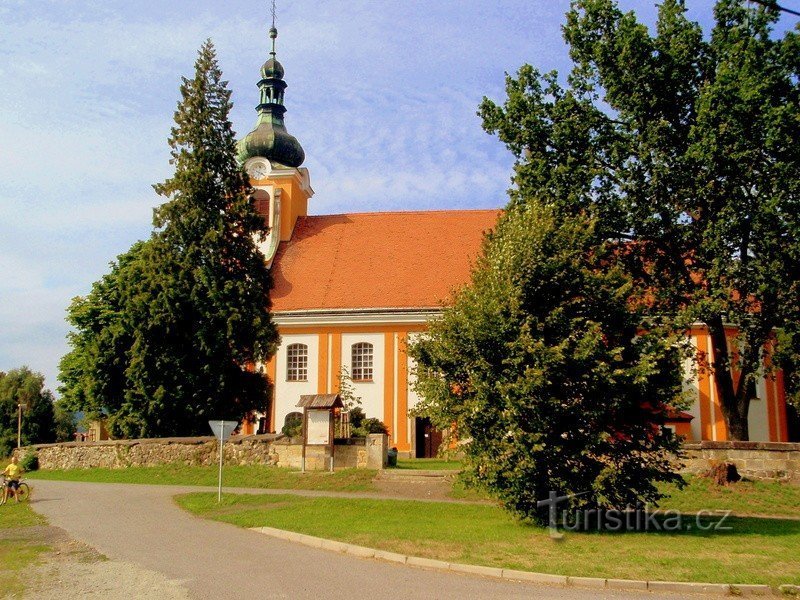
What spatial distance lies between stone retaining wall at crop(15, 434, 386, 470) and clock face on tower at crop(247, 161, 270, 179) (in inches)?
718

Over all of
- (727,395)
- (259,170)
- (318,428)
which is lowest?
(318,428)

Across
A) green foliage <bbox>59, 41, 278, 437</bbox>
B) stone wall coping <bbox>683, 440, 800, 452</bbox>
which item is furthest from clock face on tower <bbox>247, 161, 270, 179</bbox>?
stone wall coping <bbox>683, 440, 800, 452</bbox>

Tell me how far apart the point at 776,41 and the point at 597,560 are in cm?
1709

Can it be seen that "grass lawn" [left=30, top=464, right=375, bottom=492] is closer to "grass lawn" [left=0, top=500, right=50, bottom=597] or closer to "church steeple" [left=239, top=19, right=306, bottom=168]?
A: "grass lawn" [left=0, top=500, right=50, bottom=597]

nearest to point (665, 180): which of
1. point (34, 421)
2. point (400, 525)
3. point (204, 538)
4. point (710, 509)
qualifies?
point (710, 509)

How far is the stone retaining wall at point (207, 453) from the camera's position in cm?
2420

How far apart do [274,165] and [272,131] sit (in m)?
2.16

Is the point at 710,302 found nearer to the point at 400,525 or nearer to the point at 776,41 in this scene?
the point at 776,41

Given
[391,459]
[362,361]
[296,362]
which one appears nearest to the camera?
[391,459]

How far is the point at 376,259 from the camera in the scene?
3950 cm

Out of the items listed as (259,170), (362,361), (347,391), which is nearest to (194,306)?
(347,391)

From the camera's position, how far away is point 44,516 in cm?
1706

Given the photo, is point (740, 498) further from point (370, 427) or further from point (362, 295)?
point (362, 295)

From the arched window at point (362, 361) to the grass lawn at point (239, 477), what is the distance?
1155 cm
